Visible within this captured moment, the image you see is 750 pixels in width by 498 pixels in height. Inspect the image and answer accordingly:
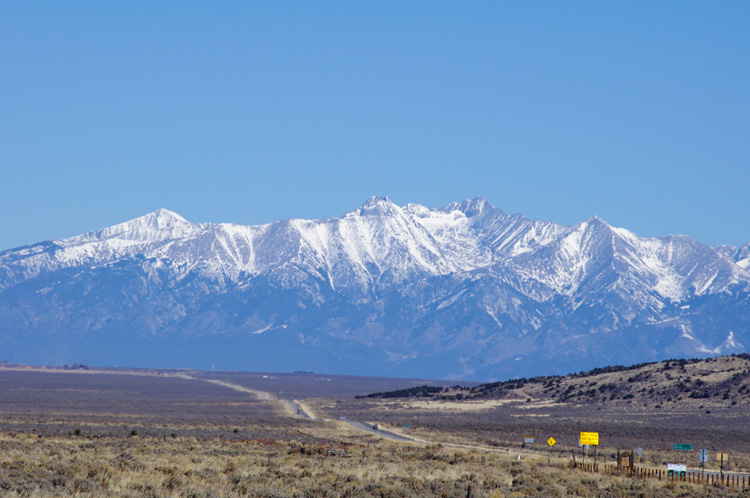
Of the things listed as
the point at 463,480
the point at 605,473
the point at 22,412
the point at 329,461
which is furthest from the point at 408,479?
the point at 22,412

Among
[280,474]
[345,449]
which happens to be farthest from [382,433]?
[280,474]

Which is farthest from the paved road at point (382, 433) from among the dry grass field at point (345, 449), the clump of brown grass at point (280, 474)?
the clump of brown grass at point (280, 474)

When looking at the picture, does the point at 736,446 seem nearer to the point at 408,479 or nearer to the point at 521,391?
the point at 408,479

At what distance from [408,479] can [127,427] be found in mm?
32230

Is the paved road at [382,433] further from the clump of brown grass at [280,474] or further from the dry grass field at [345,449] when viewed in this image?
the clump of brown grass at [280,474]

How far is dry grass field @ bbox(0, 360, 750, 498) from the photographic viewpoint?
28.4 metres

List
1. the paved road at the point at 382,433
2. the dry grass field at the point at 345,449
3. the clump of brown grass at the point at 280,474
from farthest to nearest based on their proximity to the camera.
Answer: the paved road at the point at 382,433 < the dry grass field at the point at 345,449 < the clump of brown grass at the point at 280,474

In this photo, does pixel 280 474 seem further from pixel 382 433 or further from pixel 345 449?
pixel 382 433

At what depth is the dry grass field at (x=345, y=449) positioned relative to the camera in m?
28.4

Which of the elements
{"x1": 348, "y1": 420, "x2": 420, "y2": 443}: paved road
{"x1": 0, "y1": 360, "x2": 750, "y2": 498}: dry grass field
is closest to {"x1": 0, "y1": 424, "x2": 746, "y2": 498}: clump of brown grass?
{"x1": 0, "y1": 360, "x2": 750, "y2": 498}: dry grass field

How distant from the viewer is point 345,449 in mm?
45156

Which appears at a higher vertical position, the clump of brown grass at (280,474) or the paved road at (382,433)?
the paved road at (382,433)

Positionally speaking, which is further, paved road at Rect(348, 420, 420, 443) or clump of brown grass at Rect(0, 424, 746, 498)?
paved road at Rect(348, 420, 420, 443)

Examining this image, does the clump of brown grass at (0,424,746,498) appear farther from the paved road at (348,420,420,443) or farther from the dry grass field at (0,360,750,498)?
the paved road at (348,420,420,443)
